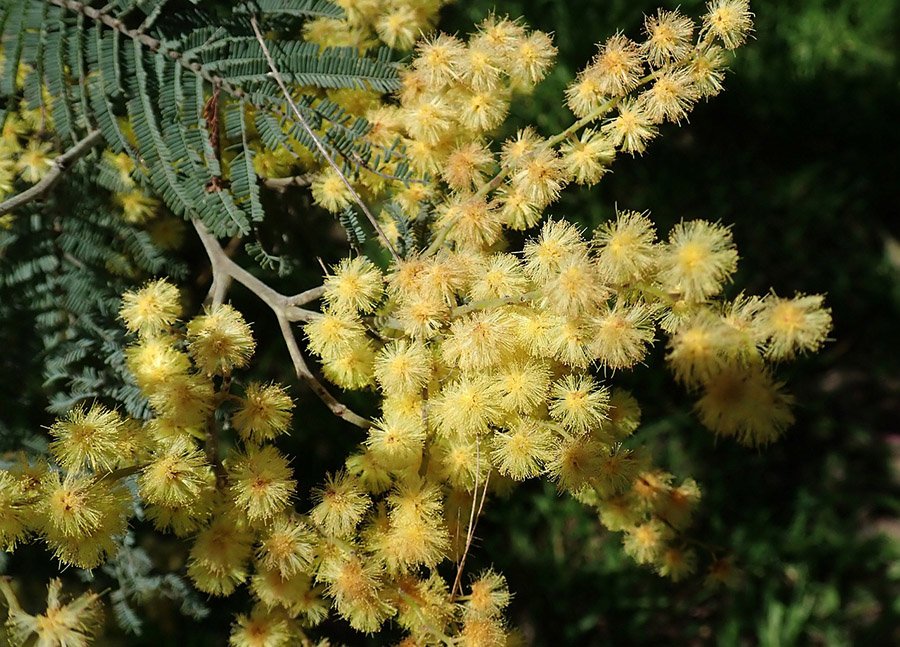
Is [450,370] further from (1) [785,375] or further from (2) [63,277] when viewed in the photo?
(1) [785,375]

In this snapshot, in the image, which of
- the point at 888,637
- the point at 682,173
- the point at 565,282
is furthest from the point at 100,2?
the point at 888,637

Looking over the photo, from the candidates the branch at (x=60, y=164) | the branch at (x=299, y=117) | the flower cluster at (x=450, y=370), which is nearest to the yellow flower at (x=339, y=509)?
the flower cluster at (x=450, y=370)

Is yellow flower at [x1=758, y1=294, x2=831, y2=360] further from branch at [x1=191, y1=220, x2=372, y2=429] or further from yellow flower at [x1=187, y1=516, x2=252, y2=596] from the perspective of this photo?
yellow flower at [x1=187, y1=516, x2=252, y2=596]

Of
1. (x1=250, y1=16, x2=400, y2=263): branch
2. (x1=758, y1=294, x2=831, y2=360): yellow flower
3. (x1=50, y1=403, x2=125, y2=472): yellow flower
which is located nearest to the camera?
(x1=758, y1=294, x2=831, y2=360): yellow flower

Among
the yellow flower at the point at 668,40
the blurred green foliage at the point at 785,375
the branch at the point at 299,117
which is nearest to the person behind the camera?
the yellow flower at the point at 668,40

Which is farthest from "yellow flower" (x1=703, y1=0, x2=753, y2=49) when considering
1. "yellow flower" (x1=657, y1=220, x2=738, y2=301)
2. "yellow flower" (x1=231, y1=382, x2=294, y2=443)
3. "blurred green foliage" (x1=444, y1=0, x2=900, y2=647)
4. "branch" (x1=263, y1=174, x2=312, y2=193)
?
"blurred green foliage" (x1=444, y1=0, x2=900, y2=647)

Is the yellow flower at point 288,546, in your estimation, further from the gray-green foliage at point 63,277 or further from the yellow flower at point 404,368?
the gray-green foliage at point 63,277

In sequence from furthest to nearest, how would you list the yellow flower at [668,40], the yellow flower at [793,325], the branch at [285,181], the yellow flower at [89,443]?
the branch at [285,181] → the yellow flower at [668,40] → the yellow flower at [89,443] → the yellow flower at [793,325]
